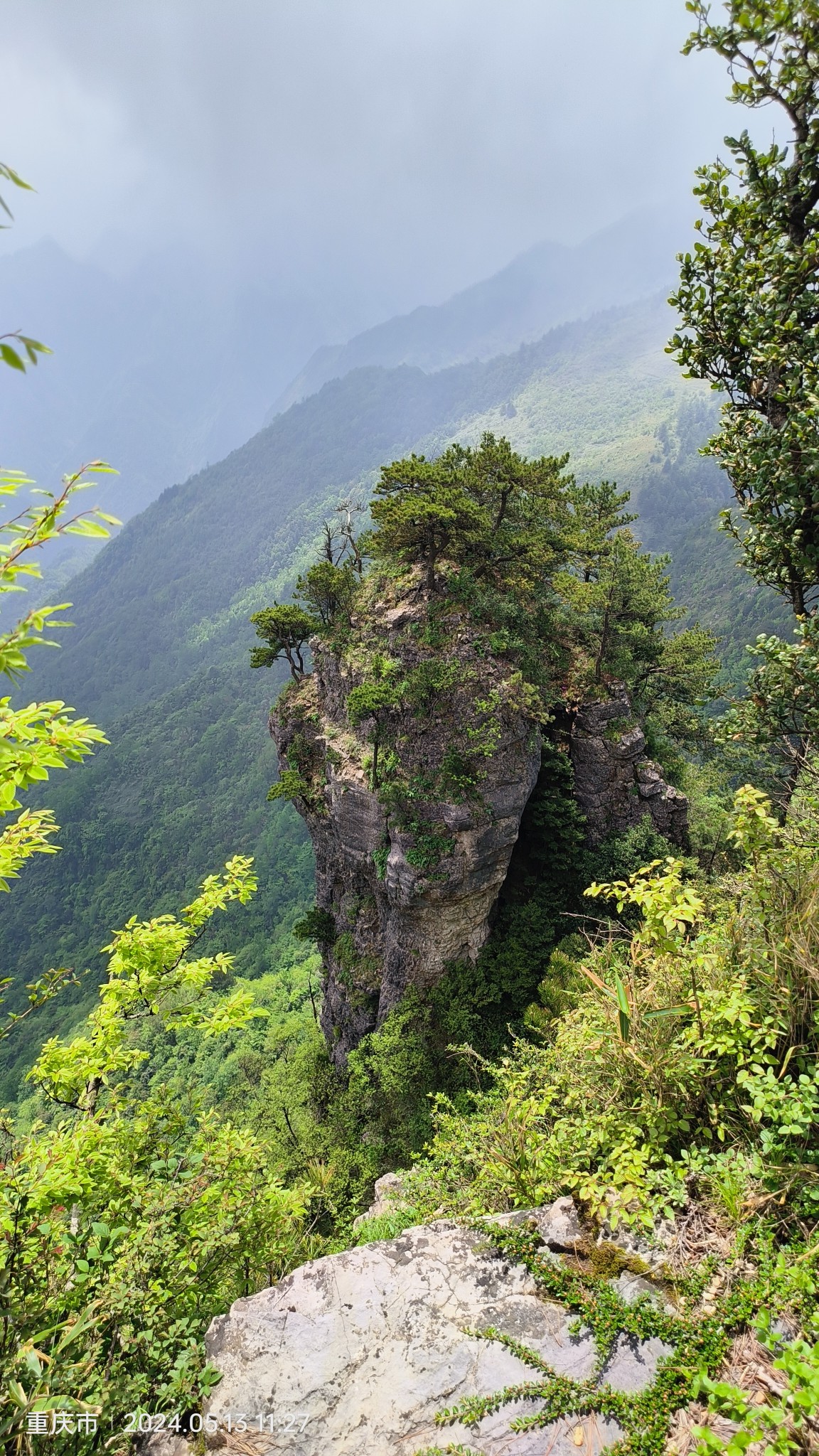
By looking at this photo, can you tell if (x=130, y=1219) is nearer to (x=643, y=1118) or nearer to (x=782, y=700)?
(x=643, y=1118)

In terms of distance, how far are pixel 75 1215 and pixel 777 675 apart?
6205 mm

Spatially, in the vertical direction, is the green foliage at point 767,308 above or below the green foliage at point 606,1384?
above

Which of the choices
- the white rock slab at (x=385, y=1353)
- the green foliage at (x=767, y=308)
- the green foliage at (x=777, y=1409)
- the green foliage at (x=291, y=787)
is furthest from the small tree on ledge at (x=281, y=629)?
the green foliage at (x=777, y=1409)

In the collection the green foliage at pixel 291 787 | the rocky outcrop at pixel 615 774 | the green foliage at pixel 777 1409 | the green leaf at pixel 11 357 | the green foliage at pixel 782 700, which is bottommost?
the rocky outcrop at pixel 615 774

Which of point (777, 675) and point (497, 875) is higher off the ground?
point (777, 675)

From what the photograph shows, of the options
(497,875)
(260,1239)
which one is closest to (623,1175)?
(260,1239)

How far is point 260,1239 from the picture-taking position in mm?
4418

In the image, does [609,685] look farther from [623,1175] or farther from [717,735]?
[623,1175]

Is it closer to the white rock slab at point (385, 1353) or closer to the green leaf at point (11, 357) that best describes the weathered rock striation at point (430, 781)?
the white rock slab at point (385, 1353)

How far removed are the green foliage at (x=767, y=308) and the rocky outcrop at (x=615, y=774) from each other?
1303 centimetres

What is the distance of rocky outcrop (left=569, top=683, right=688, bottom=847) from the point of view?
17.1 m

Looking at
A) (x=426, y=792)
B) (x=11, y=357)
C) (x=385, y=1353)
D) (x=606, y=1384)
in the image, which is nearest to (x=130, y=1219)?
(x=385, y=1353)

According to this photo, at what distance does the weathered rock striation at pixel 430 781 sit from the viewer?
49.7 ft

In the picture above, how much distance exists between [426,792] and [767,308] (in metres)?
12.5
